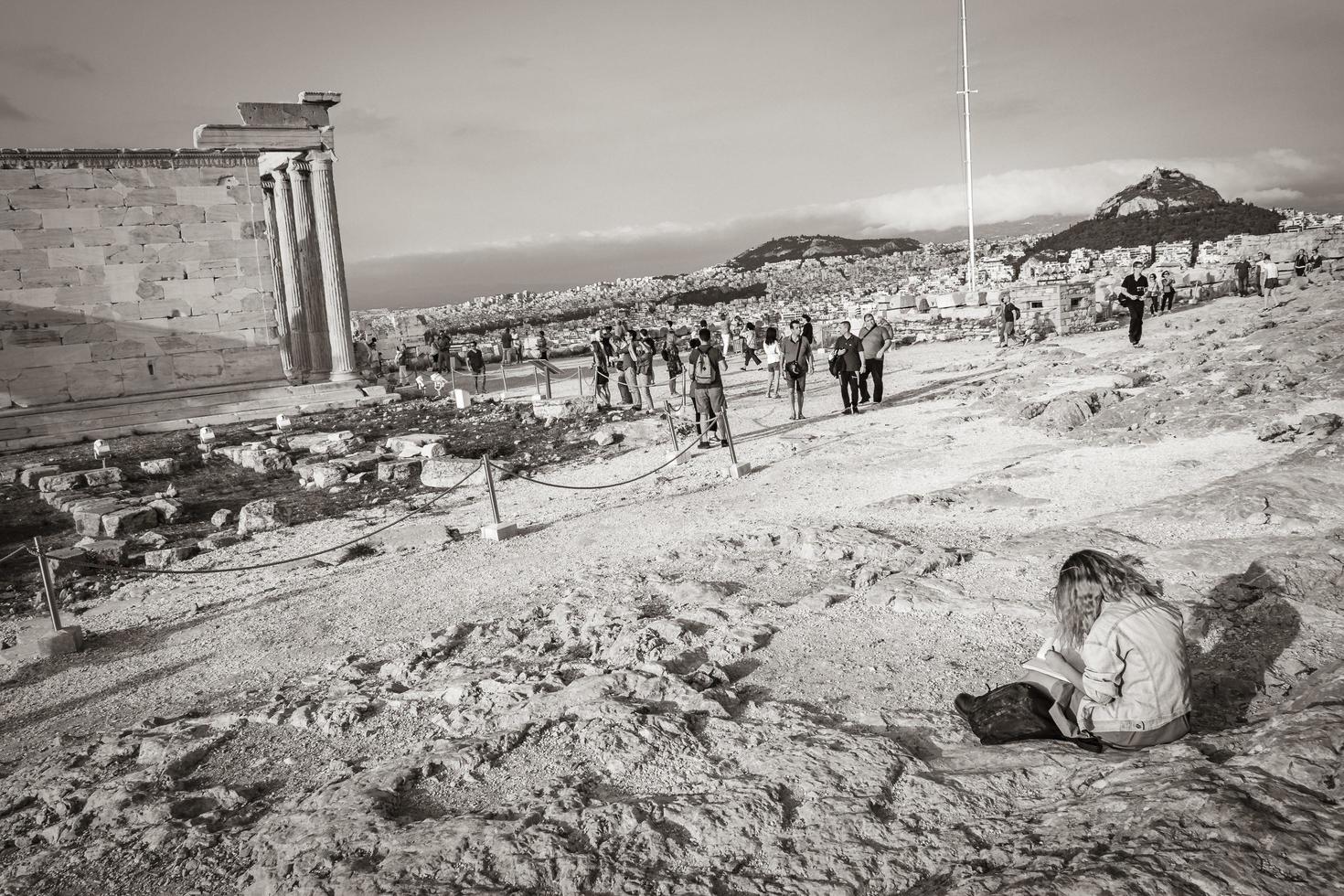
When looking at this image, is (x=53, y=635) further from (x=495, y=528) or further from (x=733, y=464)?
(x=733, y=464)

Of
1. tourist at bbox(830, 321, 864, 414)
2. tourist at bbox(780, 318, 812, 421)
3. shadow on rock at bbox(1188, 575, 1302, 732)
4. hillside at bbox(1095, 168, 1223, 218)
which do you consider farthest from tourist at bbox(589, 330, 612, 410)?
hillside at bbox(1095, 168, 1223, 218)

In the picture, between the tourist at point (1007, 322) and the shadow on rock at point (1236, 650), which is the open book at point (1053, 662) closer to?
the shadow on rock at point (1236, 650)

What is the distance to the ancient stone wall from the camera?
778 inches

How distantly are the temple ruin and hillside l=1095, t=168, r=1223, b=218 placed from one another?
6192cm

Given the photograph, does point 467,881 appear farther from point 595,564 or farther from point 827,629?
point 595,564

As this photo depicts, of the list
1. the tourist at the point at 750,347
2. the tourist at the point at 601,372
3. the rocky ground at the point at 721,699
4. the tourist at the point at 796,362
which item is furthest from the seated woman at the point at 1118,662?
the tourist at the point at 750,347

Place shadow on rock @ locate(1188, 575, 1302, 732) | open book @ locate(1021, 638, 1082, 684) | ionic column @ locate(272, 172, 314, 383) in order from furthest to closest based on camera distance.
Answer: ionic column @ locate(272, 172, 314, 383)
shadow on rock @ locate(1188, 575, 1302, 732)
open book @ locate(1021, 638, 1082, 684)

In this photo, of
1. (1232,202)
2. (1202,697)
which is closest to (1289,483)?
(1202,697)

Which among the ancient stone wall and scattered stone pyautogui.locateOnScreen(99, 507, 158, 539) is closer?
scattered stone pyautogui.locateOnScreen(99, 507, 158, 539)

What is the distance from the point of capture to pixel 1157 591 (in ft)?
12.9

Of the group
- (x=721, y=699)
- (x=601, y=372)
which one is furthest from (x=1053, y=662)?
(x=601, y=372)

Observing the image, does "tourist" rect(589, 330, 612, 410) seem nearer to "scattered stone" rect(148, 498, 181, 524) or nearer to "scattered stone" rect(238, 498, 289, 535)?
"scattered stone" rect(238, 498, 289, 535)

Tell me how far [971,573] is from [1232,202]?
6947cm

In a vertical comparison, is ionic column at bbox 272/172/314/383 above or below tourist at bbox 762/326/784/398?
above
